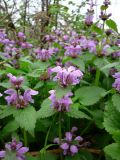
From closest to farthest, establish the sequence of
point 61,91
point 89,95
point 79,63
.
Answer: point 61,91 → point 89,95 → point 79,63

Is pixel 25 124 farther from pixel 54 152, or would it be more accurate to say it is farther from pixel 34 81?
pixel 34 81

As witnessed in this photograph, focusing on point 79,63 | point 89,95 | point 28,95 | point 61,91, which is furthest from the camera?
point 79,63

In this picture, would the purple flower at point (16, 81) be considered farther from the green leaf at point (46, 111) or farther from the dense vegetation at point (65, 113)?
the green leaf at point (46, 111)

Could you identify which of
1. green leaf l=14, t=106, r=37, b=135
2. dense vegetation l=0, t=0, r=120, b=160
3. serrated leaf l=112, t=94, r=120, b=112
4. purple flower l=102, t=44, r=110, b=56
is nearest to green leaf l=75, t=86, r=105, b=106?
dense vegetation l=0, t=0, r=120, b=160

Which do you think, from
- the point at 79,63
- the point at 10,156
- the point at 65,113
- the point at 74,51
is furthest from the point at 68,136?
the point at 74,51

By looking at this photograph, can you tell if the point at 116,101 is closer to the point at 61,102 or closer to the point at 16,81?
the point at 61,102

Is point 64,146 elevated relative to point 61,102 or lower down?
lower down
